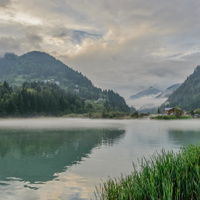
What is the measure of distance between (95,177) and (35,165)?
9.88 metres

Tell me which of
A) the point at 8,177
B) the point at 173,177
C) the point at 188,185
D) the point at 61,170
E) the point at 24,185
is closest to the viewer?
the point at 188,185

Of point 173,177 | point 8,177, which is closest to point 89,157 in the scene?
point 8,177

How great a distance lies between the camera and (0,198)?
17625 mm

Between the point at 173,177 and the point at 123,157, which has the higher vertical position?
the point at 173,177

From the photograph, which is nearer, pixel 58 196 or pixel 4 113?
pixel 58 196

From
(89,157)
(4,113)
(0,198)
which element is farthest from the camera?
(4,113)

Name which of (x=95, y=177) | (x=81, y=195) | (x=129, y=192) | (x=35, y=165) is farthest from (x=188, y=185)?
(x=35, y=165)

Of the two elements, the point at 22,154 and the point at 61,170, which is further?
the point at 22,154

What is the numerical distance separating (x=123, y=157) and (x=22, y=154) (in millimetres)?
17242

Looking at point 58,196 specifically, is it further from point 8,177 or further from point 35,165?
point 35,165

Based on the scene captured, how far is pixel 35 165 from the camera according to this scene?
29.1m

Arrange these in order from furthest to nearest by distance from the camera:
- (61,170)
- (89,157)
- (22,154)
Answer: (22,154), (89,157), (61,170)

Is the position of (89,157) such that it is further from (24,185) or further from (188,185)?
(188,185)

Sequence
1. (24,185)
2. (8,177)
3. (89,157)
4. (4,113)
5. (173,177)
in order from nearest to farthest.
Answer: (173,177) → (24,185) → (8,177) → (89,157) → (4,113)
